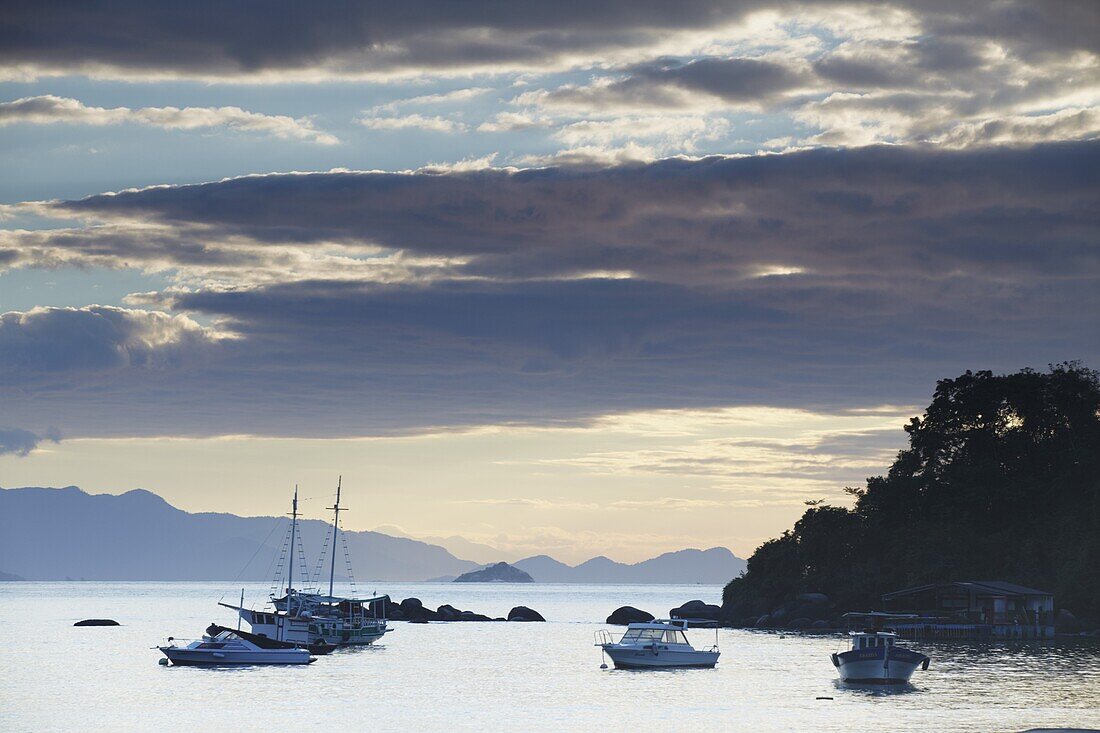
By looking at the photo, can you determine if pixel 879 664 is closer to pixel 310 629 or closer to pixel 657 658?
pixel 657 658

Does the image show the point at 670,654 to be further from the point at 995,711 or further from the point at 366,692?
the point at 995,711

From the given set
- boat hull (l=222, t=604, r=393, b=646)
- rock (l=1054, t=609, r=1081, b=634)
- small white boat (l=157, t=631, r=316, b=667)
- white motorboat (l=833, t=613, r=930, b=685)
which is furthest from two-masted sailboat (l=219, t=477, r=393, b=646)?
rock (l=1054, t=609, r=1081, b=634)

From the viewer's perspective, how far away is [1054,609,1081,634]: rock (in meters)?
150

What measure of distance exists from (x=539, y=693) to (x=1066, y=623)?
8214 centimetres

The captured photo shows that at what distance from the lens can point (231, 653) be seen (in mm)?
107938

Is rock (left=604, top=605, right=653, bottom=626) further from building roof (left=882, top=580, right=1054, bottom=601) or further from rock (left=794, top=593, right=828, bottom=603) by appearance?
building roof (left=882, top=580, right=1054, bottom=601)

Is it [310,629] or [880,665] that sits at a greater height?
[310,629]

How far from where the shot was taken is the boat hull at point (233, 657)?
354 ft

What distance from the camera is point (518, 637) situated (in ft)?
573

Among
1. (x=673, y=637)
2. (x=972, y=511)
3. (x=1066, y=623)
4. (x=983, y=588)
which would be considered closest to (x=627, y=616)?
(x=972, y=511)

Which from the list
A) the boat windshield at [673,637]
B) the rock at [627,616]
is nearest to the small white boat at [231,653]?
the boat windshield at [673,637]

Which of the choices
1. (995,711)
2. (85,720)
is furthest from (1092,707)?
(85,720)

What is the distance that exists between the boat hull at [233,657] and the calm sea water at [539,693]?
86 centimetres

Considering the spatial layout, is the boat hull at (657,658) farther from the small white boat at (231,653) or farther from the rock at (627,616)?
the rock at (627,616)
